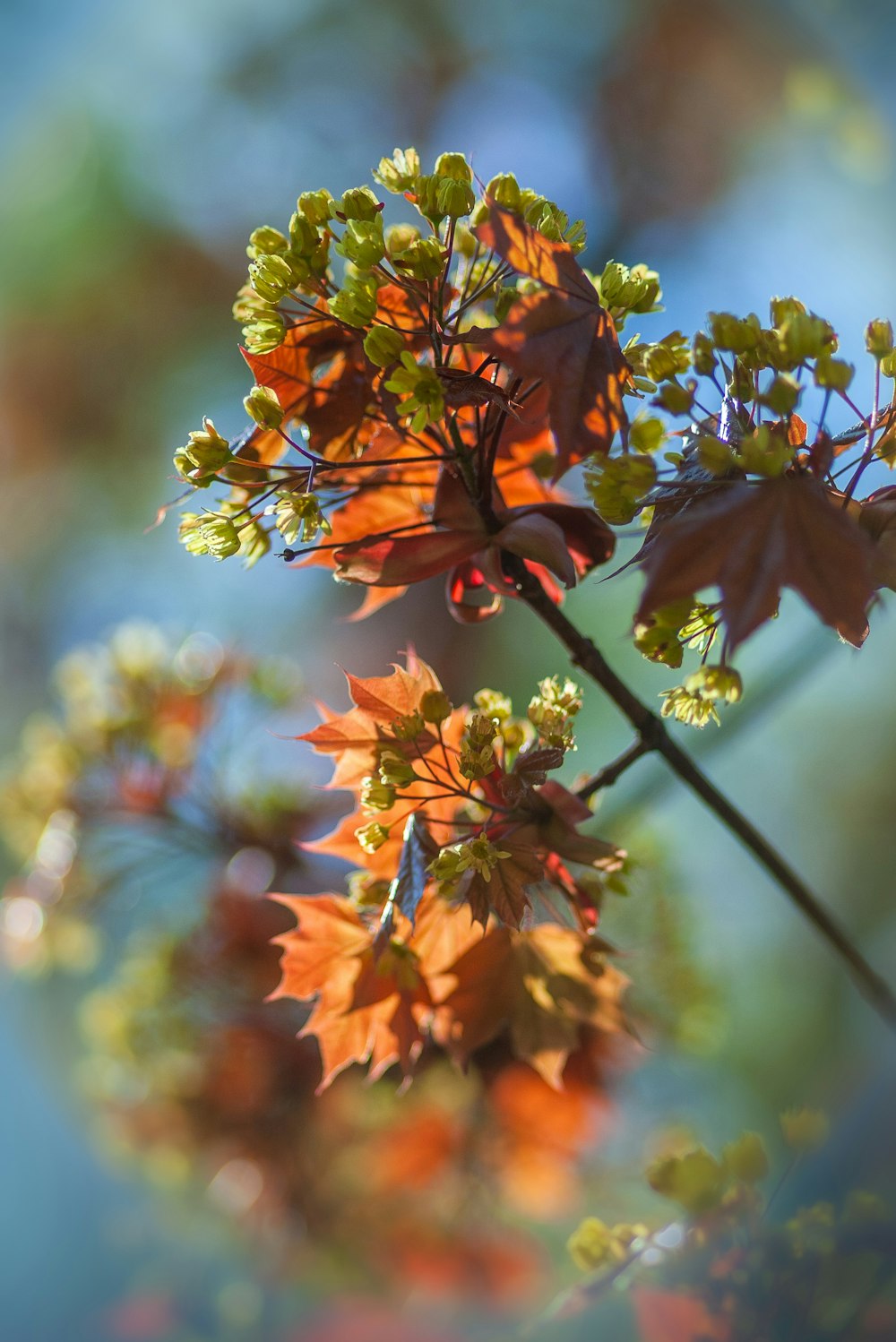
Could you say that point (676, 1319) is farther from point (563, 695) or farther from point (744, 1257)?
point (563, 695)

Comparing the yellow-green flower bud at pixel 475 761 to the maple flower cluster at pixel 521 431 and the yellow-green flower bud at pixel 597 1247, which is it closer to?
the maple flower cluster at pixel 521 431

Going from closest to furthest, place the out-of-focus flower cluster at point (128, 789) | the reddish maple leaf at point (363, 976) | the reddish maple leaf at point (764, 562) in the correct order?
1. the reddish maple leaf at point (764, 562)
2. the reddish maple leaf at point (363, 976)
3. the out-of-focus flower cluster at point (128, 789)

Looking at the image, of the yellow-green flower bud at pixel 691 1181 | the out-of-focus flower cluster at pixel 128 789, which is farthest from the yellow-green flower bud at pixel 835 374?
the out-of-focus flower cluster at pixel 128 789

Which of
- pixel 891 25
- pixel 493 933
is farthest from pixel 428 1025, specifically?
pixel 891 25

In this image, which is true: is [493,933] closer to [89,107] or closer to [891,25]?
[891,25]

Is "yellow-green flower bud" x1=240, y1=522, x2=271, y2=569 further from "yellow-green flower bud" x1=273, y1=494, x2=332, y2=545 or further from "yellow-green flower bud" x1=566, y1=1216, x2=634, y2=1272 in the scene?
"yellow-green flower bud" x1=566, y1=1216, x2=634, y2=1272
